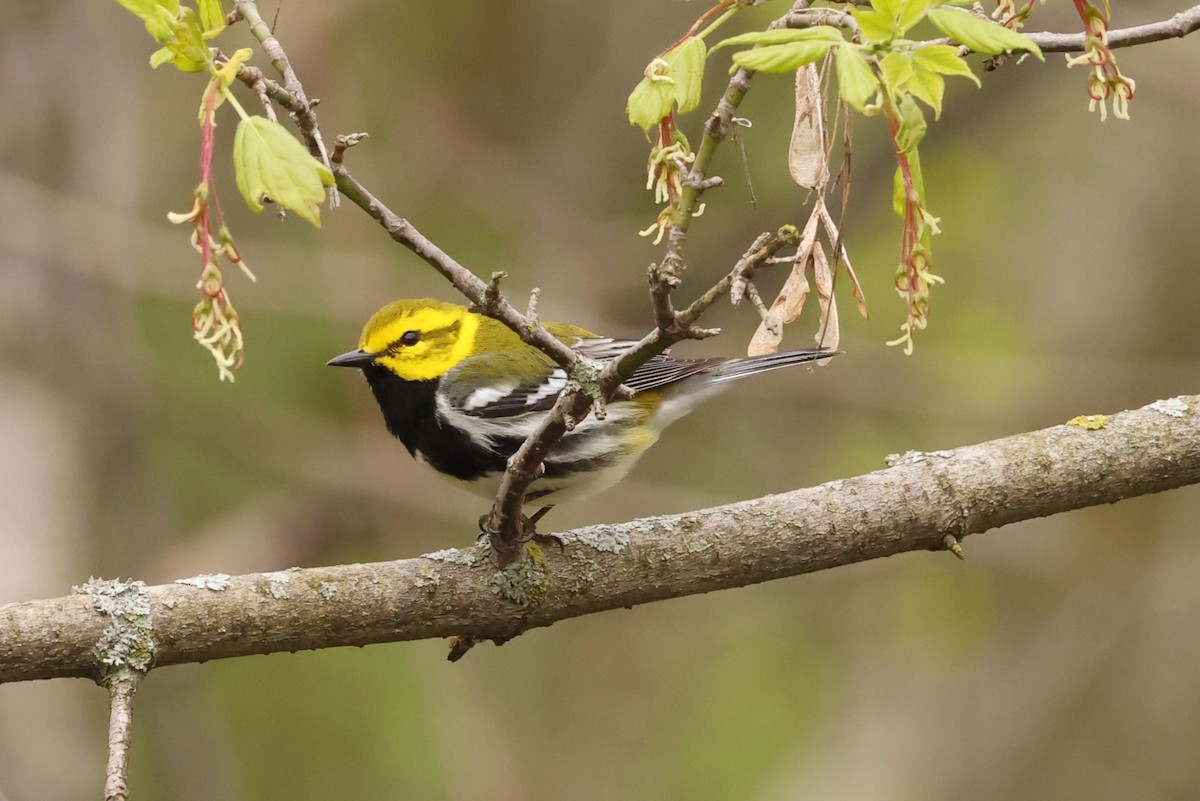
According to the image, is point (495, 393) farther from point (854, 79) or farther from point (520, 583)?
point (854, 79)

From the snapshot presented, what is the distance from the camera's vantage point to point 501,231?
275 inches

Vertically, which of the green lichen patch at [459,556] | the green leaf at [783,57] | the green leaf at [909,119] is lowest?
the green lichen patch at [459,556]

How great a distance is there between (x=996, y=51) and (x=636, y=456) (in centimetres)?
226

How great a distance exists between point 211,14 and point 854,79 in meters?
0.88

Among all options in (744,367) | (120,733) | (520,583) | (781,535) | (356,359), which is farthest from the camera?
(744,367)

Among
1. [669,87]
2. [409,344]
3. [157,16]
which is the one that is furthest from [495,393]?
[157,16]

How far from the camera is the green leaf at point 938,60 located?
5.54ft

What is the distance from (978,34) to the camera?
166 cm

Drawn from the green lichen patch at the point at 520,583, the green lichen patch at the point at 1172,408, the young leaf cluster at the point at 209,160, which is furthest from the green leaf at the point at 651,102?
the green lichen patch at the point at 1172,408

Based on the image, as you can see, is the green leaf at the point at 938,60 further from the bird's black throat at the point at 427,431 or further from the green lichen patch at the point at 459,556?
the bird's black throat at the point at 427,431

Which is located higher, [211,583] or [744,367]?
[744,367]

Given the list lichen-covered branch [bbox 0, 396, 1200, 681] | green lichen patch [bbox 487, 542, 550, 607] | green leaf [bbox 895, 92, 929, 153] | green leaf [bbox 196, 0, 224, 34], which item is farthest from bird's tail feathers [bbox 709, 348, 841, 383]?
green leaf [bbox 196, 0, 224, 34]

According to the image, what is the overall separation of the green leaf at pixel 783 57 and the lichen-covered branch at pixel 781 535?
1.49 m

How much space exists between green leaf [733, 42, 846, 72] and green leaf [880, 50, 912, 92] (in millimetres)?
64
